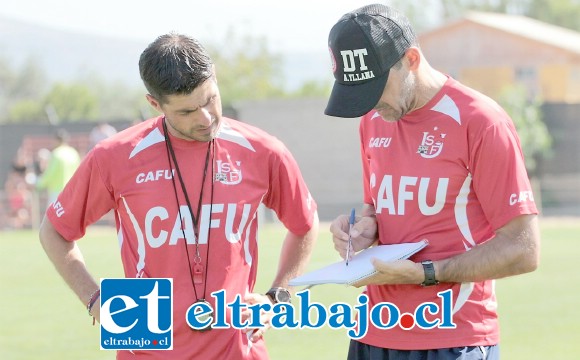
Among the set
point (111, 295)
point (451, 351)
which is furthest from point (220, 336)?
point (451, 351)

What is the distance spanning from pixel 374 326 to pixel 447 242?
Result: 51cm

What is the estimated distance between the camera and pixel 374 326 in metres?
5.27

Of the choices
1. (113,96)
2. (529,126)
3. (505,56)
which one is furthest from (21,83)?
(529,126)

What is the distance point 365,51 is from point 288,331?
744 cm

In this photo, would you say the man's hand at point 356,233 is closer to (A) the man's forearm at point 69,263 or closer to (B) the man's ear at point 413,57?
(B) the man's ear at point 413,57

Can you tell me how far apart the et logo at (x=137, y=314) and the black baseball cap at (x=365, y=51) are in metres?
1.14

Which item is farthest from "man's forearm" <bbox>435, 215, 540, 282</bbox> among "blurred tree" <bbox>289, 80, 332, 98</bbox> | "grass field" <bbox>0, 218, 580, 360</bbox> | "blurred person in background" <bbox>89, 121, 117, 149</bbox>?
"blurred tree" <bbox>289, 80, 332, 98</bbox>

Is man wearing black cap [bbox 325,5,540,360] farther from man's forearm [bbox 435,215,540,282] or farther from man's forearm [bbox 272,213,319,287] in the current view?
man's forearm [bbox 272,213,319,287]

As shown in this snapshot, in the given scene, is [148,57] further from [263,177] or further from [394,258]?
[394,258]

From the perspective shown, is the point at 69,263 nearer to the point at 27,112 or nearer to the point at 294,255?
the point at 294,255

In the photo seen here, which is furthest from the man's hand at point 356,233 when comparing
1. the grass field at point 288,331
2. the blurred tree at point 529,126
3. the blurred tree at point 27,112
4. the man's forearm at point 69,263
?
the blurred tree at point 27,112

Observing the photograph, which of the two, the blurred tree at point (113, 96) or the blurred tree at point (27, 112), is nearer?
the blurred tree at point (27, 112)

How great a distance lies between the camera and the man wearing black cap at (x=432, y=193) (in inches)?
193

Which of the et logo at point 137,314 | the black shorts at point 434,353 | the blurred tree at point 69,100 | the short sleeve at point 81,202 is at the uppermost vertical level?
the short sleeve at point 81,202
